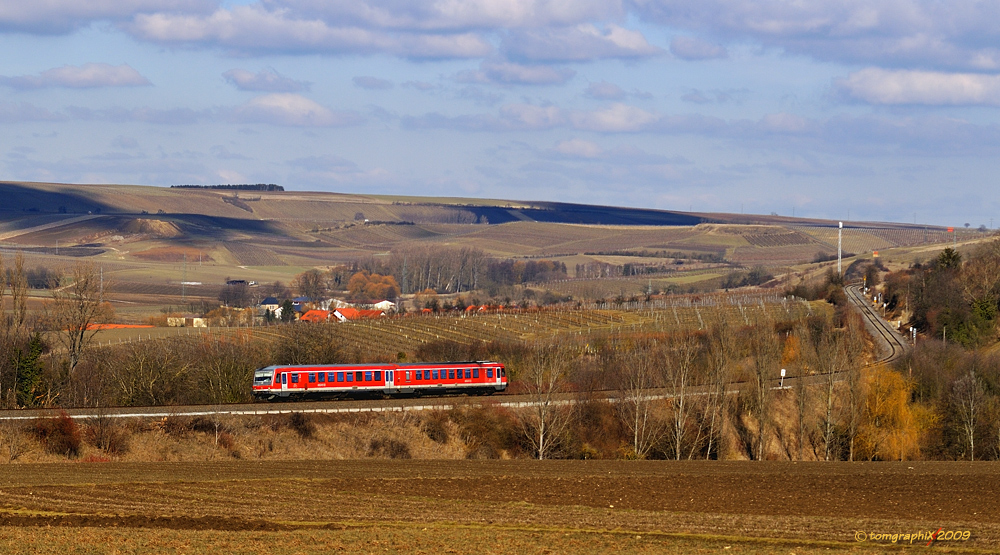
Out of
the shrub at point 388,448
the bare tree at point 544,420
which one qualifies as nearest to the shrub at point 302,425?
the shrub at point 388,448

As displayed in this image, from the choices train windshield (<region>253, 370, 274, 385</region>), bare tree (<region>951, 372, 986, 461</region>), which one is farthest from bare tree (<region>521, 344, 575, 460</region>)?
bare tree (<region>951, 372, 986, 461</region>)

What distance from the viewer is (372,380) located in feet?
216

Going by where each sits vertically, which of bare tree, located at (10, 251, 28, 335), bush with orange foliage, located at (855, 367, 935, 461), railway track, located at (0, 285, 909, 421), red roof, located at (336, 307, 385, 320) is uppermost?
bare tree, located at (10, 251, 28, 335)

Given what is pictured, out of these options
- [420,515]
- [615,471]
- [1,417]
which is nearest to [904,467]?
[615,471]

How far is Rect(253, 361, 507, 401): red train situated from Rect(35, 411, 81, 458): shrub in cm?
1260

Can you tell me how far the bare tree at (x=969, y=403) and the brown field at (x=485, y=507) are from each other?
28.0 meters

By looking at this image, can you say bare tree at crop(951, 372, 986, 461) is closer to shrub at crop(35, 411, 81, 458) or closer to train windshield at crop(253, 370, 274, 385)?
train windshield at crop(253, 370, 274, 385)

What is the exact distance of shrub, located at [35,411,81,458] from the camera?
5247 cm

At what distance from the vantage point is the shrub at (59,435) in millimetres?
52469

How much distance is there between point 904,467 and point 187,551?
104ft

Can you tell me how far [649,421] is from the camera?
66688 mm

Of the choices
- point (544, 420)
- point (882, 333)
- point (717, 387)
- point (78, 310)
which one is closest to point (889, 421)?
point (717, 387)

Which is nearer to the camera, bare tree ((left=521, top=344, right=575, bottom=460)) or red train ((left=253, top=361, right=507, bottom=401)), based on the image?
bare tree ((left=521, top=344, right=575, bottom=460))

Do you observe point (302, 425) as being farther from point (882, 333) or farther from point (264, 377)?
point (882, 333)
